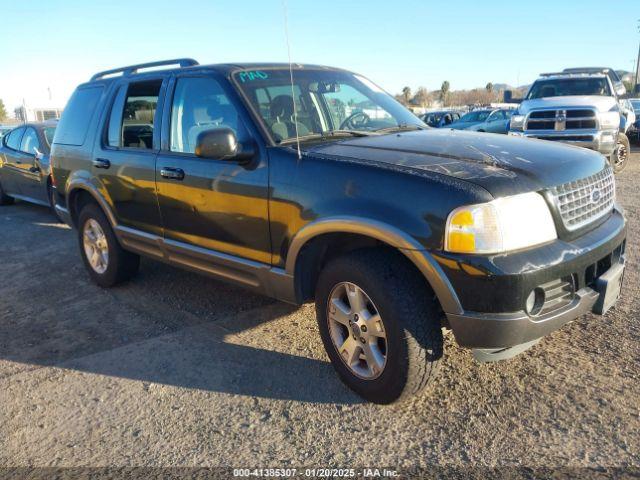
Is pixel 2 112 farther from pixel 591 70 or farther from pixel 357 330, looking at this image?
pixel 357 330

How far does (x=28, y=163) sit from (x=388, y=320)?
8117mm

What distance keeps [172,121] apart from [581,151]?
9.27 ft

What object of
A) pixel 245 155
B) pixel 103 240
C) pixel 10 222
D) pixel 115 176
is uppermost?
pixel 245 155

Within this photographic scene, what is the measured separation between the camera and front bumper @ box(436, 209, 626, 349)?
8.10 feet

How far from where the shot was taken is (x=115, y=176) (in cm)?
457

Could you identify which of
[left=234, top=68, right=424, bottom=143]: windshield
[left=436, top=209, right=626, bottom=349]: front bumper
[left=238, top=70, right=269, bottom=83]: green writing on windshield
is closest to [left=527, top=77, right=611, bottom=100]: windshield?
[left=234, top=68, right=424, bottom=143]: windshield

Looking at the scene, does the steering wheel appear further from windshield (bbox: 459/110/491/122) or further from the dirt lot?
windshield (bbox: 459/110/491/122)

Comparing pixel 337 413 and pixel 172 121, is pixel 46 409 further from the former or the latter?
pixel 172 121

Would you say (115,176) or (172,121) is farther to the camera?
(115,176)

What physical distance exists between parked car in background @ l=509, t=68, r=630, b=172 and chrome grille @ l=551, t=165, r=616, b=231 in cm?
714

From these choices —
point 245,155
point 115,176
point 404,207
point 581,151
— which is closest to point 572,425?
point 404,207

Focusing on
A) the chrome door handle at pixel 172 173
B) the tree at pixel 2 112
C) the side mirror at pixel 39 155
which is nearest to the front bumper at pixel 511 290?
the chrome door handle at pixel 172 173

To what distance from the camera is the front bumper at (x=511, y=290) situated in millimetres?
2469

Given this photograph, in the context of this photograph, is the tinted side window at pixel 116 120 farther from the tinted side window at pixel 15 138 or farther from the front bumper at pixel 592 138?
the front bumper at pixel 592 138
